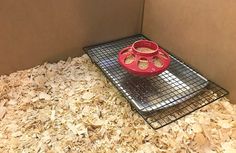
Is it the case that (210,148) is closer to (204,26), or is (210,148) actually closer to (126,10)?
(204,26)

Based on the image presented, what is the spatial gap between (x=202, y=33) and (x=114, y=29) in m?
0.51

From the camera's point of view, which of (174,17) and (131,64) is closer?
(131,64)

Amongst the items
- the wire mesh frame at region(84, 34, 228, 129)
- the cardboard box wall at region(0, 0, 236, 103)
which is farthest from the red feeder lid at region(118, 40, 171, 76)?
the cardboard box wall at region(0, 0, 236, 103)

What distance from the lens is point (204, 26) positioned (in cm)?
112

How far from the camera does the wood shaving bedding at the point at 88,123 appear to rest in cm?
91

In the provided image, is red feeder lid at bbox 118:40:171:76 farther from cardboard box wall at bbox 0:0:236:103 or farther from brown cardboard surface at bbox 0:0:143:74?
brown cardboard surface at bbox 0:0:143:74

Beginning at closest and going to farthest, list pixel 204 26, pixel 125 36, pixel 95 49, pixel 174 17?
pixel 204 26 → pixel 174 17 → pixel 95 49 → pixel 125 36

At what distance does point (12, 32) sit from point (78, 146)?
63cm

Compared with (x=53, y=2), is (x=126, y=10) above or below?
below

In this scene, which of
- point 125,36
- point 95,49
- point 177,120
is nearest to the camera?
point 177,120

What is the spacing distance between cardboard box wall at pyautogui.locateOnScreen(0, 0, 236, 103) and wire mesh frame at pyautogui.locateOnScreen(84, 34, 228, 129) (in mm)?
54

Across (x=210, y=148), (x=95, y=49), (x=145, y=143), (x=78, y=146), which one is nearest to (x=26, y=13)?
(x=95, y=49)

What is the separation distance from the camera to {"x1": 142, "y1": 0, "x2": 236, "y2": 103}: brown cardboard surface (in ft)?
3.37

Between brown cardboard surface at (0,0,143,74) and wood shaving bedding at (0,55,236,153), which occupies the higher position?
brown cardboard surface at (0,0,143,74)
